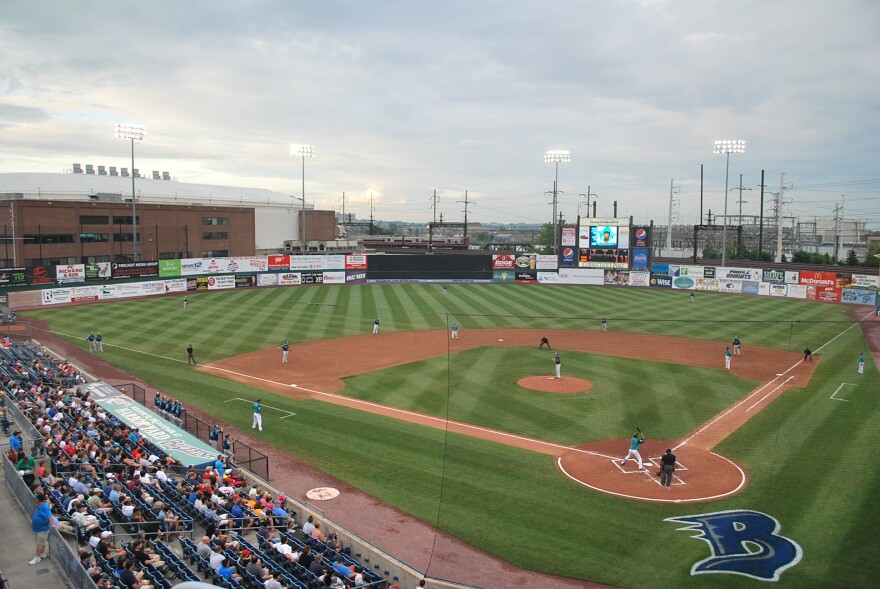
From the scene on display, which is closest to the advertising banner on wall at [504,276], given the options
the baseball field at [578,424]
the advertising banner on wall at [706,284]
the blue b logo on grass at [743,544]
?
the advertising banner on wall at [706,284]

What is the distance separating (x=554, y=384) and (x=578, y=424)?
497cm

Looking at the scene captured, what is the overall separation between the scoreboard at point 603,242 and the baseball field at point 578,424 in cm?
1618

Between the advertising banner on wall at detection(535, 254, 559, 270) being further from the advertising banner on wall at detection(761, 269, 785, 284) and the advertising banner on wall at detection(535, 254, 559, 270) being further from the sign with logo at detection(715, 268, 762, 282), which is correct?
the advertising banner on wall at detection(761, 269, 785, 284)

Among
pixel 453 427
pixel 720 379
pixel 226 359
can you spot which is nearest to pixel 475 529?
pixel 453 427

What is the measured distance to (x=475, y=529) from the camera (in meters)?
14.3

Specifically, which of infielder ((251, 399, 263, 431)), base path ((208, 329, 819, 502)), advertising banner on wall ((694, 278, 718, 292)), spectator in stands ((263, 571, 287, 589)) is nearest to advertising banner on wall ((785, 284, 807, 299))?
advertising banner on wall ((694, 278, 718, 292))

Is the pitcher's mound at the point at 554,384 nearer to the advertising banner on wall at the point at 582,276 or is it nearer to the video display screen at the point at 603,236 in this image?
the video display screen at the point at 603,236

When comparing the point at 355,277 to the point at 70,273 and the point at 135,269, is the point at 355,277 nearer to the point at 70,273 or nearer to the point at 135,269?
the point at 135,269

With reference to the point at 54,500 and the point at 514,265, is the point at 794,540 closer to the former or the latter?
the point at 54,500

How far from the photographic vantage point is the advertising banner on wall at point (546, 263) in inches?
2656

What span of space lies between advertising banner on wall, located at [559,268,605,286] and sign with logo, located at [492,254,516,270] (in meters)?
5.37

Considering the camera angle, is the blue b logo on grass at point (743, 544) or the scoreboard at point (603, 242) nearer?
the blue b logo on grass at point (743, 544)

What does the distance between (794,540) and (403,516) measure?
29.2ft

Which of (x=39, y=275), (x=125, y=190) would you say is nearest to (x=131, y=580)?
(x=39, y=275)
